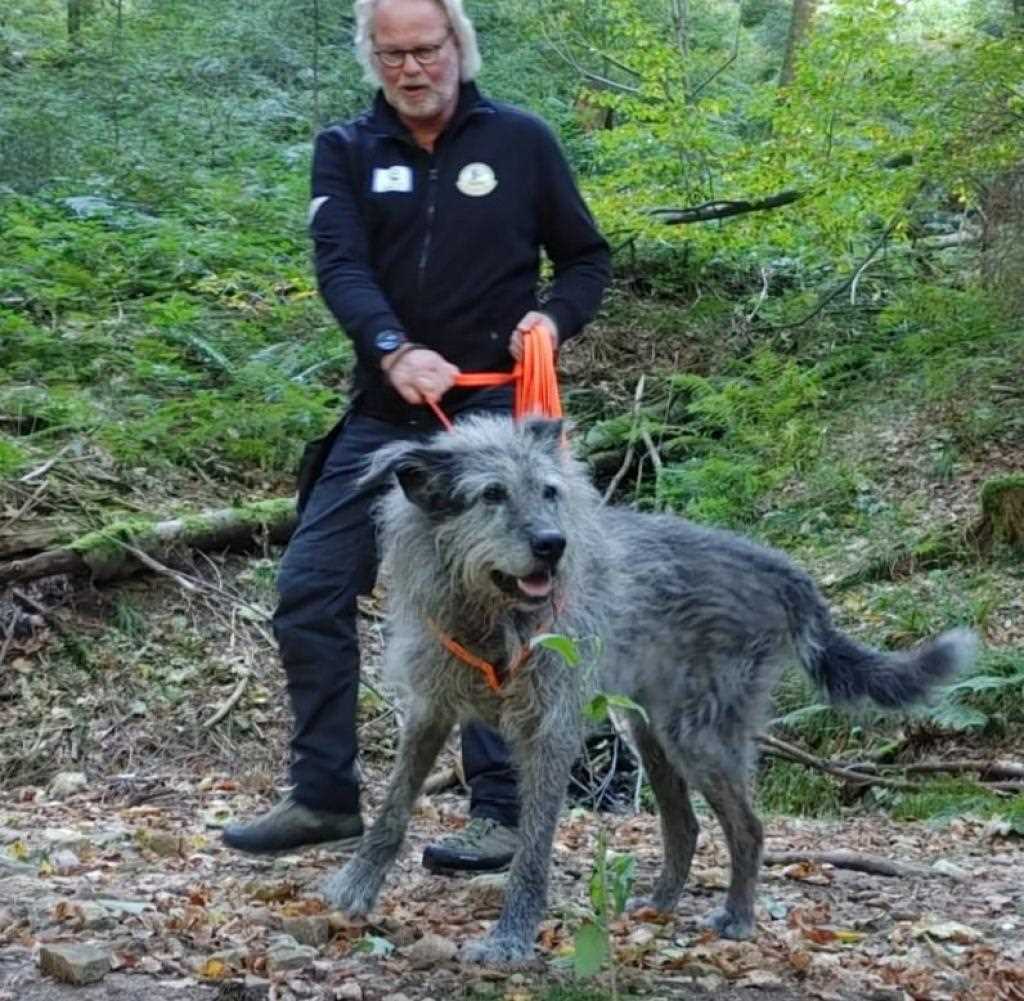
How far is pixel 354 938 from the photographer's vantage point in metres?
4.41

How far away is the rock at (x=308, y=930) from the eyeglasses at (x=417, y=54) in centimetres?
262

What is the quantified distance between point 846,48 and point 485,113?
24.7ft

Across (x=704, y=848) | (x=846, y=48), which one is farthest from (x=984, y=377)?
(x=704, y=848)

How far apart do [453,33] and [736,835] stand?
2.75 meters

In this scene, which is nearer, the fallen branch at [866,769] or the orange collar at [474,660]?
the orange collar at [474,660]

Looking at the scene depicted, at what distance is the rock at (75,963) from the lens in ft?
12.6

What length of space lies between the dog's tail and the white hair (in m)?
2.21

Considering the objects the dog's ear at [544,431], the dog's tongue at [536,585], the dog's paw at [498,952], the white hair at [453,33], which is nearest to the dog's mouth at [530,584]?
the dog's tongue at [536,585]

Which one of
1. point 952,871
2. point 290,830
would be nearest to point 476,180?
point 290,830

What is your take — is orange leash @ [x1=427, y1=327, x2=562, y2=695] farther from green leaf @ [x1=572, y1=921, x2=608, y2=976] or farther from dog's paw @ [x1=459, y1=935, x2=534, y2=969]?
green leaf @ [x1=572, y1=921, x2=608, y2=976]

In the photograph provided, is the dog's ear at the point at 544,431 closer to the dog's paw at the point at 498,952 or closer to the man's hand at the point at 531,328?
the man's hand at the point at 531,328

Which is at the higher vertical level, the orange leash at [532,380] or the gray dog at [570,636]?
the orange leash at [532,380]

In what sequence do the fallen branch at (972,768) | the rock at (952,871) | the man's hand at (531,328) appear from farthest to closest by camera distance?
the fallen branch at (972,768) → the rock at (952,871) → the man's hand at (531,328)

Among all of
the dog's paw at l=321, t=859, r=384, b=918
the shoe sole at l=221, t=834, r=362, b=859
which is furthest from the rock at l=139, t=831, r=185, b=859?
the dog's paw at l=321, t=859, r=384, b=918
